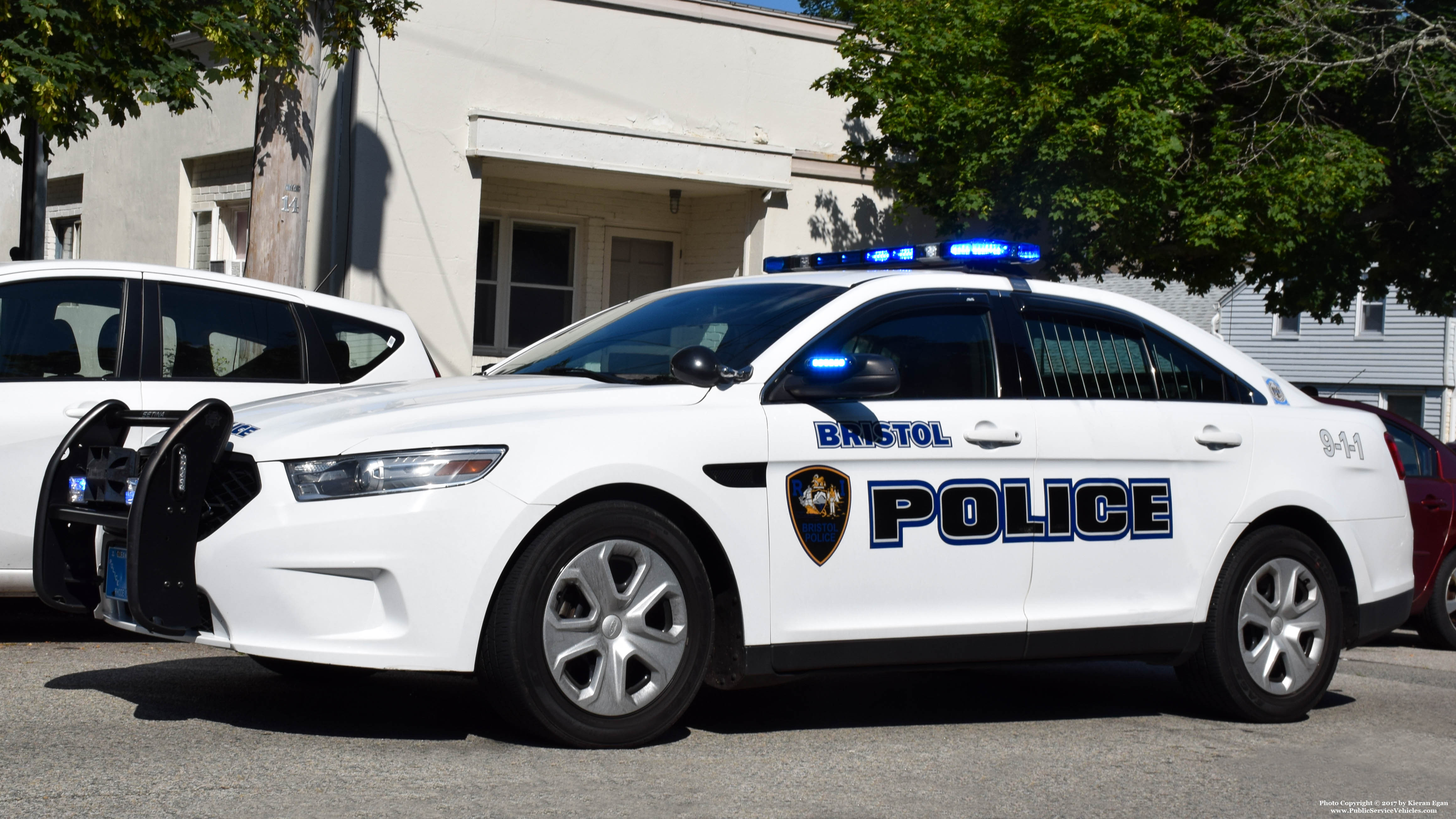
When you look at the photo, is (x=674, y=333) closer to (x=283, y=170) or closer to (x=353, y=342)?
(x=353, y=342)

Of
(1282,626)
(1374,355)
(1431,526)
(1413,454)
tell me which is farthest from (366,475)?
(1374,355)

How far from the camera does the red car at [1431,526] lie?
9.88m

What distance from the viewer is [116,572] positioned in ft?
16.9

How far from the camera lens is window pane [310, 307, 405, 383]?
7840 mm

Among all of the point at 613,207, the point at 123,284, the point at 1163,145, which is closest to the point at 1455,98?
the point at 1163,145

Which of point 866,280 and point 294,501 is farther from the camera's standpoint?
point 866,280

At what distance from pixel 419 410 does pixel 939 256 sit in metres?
2.38

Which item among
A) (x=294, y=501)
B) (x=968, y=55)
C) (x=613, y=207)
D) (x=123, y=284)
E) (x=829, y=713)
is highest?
(x=968, y=55)

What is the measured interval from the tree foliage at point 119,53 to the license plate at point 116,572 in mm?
5485

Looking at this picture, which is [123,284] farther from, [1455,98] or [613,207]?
[1455,98]

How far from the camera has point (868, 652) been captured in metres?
5.50

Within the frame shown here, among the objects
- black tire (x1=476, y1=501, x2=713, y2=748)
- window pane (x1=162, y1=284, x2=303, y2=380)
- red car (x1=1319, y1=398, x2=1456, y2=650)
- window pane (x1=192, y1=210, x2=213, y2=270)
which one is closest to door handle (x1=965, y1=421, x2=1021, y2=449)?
black tire (x1=476, y1=501, x2=713, y2=748)

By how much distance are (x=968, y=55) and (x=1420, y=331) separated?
71.6 feet

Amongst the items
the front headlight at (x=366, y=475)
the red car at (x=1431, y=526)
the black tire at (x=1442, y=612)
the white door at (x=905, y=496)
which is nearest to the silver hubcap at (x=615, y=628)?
the white door at (x=905, y=496)
